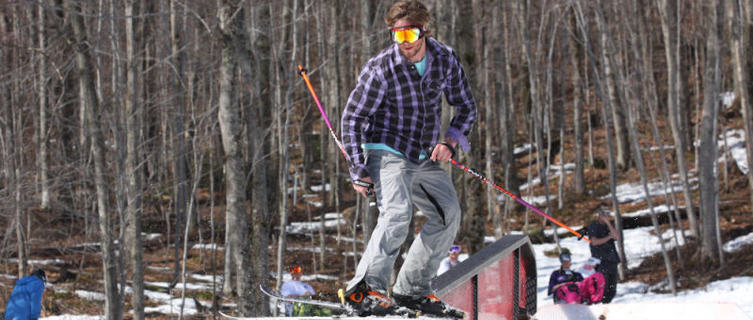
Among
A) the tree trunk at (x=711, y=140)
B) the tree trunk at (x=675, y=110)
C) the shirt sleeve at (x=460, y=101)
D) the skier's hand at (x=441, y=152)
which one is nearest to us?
the skier's hand at (x=441, y=152)

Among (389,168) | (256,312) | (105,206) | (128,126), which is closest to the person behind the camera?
(389,168)

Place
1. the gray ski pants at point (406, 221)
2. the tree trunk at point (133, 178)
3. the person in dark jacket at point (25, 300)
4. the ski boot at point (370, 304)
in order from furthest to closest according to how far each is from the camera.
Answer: the tree trunk at point (133, 178) → the person in dark jacket at point (25, 300) → the gray ski pants at point (406, 221) → the ski boot at point (370, 304)

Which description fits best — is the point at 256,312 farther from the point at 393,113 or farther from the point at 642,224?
the point at 642,224

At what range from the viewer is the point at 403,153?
4215 mm

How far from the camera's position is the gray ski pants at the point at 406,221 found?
4.15m

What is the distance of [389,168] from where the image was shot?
418 centimetres

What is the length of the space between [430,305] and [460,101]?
1.30m

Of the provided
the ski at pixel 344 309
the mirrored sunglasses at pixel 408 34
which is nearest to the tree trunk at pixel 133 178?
the ski at pixel 344 309

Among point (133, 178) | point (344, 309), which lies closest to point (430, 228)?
point (344, 309)

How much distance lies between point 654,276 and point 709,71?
4.54 meters

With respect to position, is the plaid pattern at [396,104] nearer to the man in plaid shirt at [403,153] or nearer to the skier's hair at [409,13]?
the man in plaid shirt at [403,153]

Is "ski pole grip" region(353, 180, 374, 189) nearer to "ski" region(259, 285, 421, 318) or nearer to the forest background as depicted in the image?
A: "ski" region(259, 285, 421, 318)

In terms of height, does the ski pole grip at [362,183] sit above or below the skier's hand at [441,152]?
below

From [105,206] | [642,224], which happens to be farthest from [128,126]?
[642,224]
